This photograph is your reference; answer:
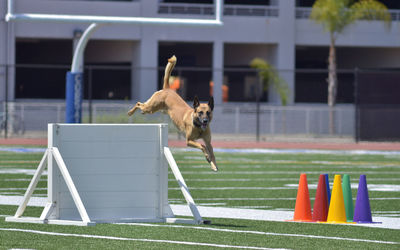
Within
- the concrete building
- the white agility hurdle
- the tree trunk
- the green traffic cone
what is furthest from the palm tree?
the white agility hurdle

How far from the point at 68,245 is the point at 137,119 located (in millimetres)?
20811

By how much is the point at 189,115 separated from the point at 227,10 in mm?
28277

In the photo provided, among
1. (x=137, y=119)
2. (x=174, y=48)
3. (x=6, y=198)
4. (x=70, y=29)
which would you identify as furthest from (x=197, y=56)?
(x=6, y=198)

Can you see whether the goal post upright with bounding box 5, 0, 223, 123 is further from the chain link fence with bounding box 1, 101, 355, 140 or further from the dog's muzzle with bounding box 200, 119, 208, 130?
the chain link fence with bounding box 1, 101, 355, 140

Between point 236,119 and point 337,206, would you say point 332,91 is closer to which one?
point 236,119

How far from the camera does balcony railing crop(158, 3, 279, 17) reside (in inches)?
1454

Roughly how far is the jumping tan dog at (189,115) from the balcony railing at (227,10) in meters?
26.2

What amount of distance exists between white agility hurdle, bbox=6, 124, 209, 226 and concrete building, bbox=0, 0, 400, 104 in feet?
Result: 73.9

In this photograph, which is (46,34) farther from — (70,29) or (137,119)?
(137,119)

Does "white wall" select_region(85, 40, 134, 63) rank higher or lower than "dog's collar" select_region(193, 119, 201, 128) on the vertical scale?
higher

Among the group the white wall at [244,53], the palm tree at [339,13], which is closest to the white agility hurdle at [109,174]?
the palm tree at [339,13]

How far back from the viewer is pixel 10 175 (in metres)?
17.5

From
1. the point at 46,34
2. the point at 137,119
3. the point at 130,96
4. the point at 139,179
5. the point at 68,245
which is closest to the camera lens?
the point at 68,245

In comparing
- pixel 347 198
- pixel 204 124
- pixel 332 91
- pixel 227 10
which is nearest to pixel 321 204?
pixel 347 198
